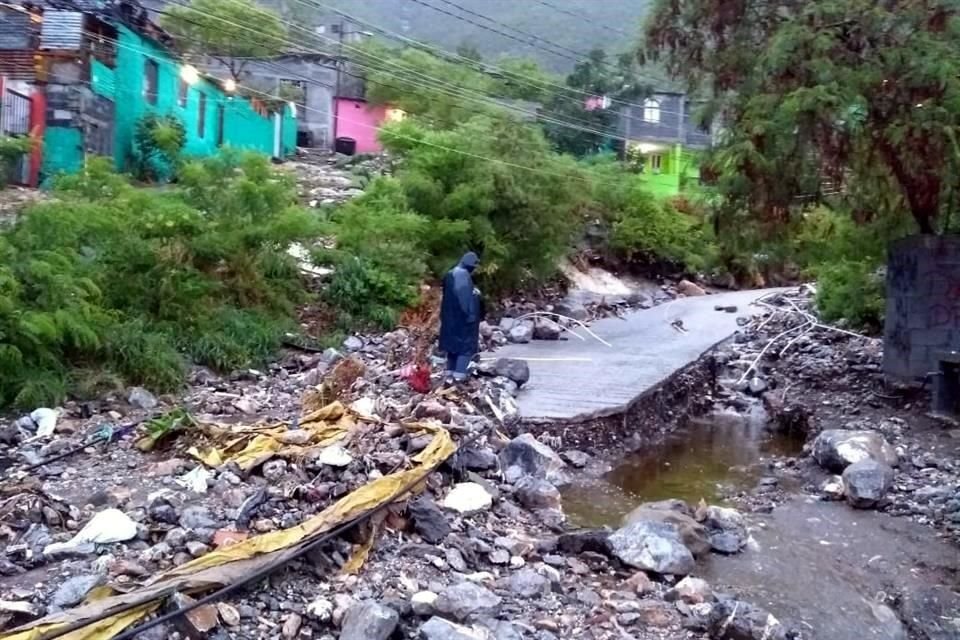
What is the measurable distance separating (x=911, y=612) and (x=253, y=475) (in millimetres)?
4728

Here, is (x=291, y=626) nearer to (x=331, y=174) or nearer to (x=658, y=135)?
(x=331, y=174)

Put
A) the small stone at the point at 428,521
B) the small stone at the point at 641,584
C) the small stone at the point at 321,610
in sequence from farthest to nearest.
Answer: the small stone at the point at 428,521 < the small stone at the point at 641,584 < the small stone at the point at 321,610

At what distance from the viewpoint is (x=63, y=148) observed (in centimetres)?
1911

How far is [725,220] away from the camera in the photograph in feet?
38.3

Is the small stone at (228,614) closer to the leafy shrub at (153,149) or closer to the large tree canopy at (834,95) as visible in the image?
the large tree canopy at (834,95)

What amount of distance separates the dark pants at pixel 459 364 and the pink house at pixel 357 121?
2729 centimetres

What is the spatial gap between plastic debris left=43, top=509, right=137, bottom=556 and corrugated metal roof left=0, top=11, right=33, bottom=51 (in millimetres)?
16929

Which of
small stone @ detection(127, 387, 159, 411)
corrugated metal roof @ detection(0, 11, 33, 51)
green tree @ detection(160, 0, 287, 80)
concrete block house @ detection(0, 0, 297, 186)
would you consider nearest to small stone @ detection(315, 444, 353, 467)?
small stone @ detection(127, 387, 159, 411)

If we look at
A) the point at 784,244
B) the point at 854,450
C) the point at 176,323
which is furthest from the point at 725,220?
the point at 176,323

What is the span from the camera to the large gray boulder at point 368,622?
16.4ft

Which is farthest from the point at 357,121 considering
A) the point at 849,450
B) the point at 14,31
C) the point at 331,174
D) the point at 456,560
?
the point at 456,560

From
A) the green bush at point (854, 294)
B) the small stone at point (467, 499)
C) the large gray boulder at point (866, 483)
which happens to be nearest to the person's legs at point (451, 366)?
the small stone at point (467, 499)

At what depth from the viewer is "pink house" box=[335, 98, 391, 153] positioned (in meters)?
36.5

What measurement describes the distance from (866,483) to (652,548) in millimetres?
3109
